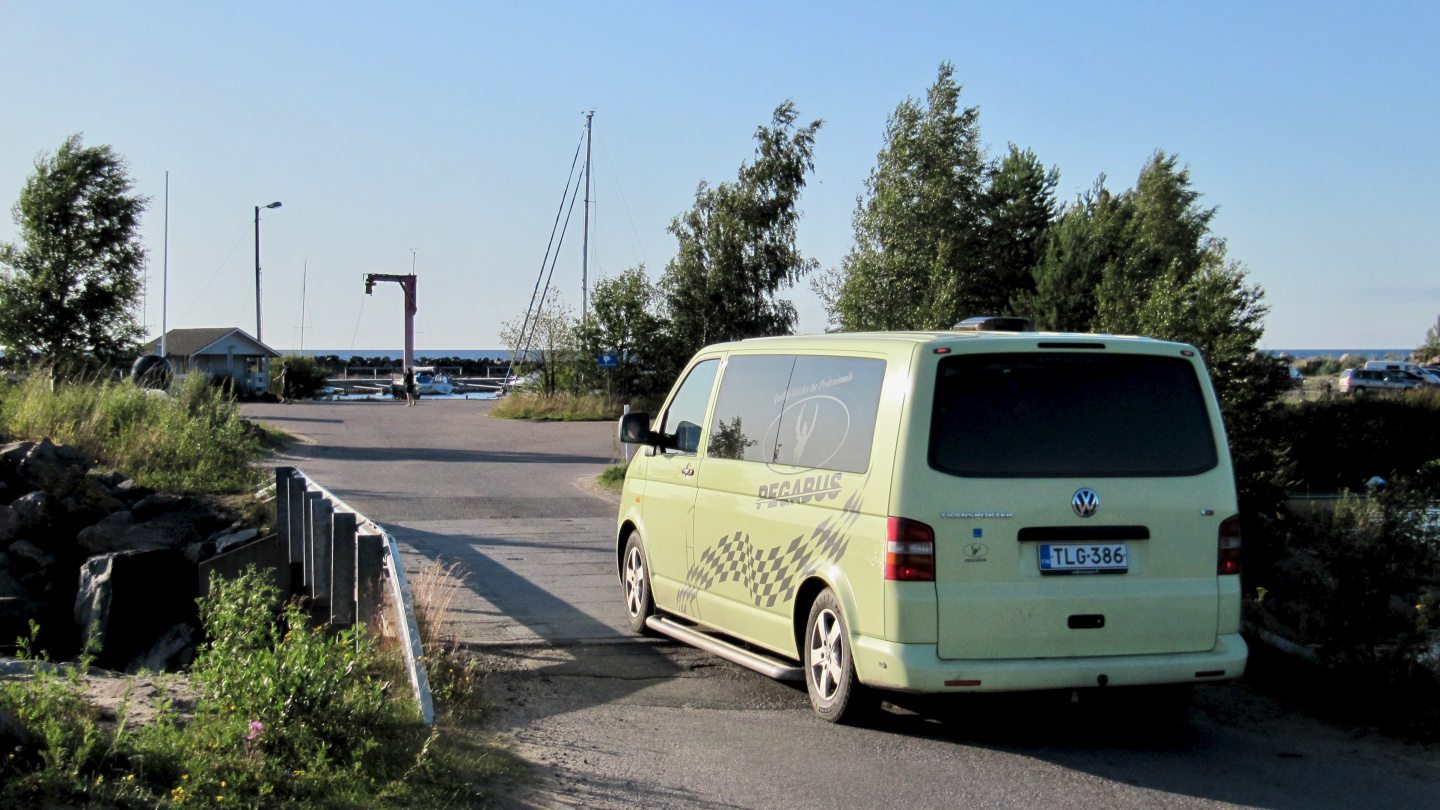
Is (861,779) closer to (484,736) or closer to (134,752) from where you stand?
(484,736)

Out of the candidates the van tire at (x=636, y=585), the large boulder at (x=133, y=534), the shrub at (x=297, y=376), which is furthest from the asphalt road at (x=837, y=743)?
the shrub at (x=297, y=376)

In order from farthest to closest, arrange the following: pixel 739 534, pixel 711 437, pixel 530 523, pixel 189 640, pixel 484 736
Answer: pixel 530 523, pixel 189 640, pixel 711 437, pixel 739 534, pixel 484 736

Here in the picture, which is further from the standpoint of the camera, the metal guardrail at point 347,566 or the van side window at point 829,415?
the metal guardrail at point 347,566

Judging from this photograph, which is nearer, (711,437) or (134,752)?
(134,752)

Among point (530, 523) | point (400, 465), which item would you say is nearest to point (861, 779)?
point (530, 523)

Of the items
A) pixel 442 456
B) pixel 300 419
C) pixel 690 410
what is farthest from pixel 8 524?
pixel 300 419

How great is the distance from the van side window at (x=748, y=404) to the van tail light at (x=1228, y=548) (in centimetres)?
244

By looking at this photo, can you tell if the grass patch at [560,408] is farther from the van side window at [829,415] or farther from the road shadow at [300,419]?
the van side window at [829,415]

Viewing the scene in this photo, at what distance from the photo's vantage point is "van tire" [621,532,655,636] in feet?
28.4

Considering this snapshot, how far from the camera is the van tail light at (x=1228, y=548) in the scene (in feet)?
20.1

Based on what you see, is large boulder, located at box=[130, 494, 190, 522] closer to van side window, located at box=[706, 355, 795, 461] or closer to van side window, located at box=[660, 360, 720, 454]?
van side window, located at box=[660, 360, 720, 454]

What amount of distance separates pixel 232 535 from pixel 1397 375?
5897 cm

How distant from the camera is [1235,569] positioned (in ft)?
20.2

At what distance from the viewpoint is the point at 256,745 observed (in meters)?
5.02
